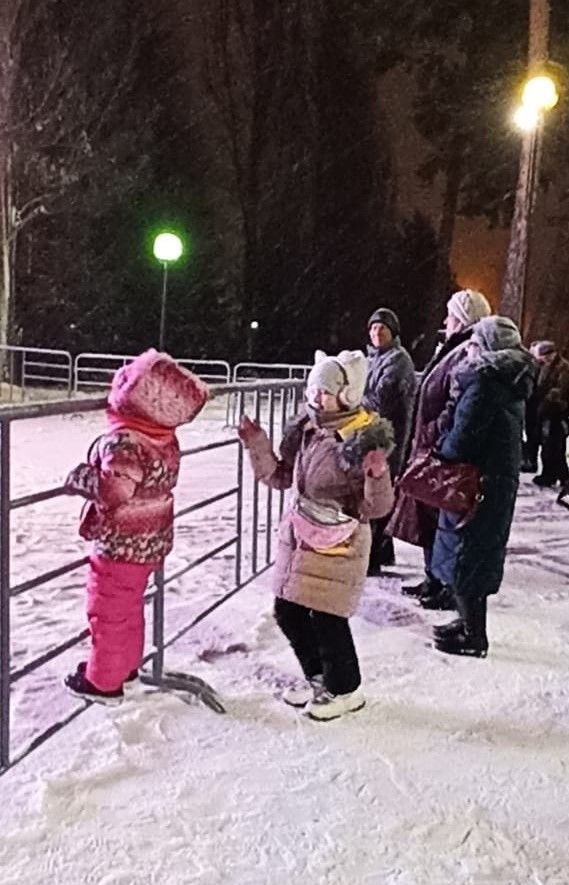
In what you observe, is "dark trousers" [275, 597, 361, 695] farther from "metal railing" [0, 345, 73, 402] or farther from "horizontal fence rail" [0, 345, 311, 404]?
"metal railing" [0, 345, 73, 402]

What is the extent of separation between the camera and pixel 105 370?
54.7 feet

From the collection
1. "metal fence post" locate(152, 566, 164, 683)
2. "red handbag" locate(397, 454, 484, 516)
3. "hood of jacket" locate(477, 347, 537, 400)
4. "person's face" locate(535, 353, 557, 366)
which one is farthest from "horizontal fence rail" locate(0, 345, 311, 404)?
"metal fence post" locate(152, 566, 164, 683)

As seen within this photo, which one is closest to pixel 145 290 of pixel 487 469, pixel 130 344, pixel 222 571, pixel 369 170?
pixel 130 344

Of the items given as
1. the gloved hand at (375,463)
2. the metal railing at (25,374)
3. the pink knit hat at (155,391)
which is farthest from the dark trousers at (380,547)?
the metal railing at (25,374)

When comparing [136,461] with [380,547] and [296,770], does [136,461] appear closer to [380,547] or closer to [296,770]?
[296,770]

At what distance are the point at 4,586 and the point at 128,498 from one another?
0.50m

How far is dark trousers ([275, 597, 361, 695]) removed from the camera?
4176mm

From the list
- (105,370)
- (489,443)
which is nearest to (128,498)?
(489,443)

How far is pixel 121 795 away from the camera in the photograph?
3.47 meters

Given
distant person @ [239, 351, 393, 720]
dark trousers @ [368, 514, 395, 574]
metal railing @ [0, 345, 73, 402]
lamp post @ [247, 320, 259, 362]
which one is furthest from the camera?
lamp post @ [247, 320, 259, 362]

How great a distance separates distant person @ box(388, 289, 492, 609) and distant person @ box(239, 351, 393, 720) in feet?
3.44

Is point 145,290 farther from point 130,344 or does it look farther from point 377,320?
point 377,320

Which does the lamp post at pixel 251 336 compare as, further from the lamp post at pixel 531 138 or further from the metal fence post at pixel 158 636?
the metal fence post at pixel 158 636

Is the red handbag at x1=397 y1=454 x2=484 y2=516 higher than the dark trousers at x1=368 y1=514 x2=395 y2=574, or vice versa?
the red handbag at x1=397 y1=454 x2=484 y2=516
